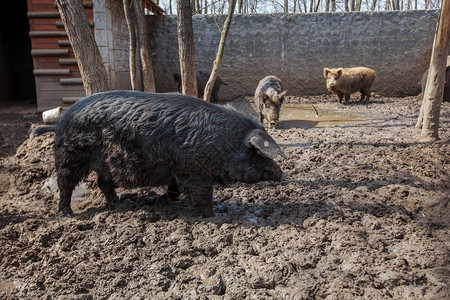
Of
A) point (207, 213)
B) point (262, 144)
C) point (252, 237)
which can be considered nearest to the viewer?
point (252, 237)

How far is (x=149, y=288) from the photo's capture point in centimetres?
262

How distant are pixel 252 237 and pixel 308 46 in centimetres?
1029

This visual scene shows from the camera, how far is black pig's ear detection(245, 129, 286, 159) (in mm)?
3418

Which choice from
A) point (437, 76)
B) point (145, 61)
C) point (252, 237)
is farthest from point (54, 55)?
point (437, 76)

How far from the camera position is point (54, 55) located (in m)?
8.82

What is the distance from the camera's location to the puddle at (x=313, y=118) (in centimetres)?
838

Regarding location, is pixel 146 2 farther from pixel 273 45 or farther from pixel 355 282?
pixel 355 282

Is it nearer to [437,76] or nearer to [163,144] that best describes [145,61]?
[163,144]

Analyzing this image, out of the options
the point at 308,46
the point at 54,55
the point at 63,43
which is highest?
the point at 308,46

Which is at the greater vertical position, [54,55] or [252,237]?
[54,55]

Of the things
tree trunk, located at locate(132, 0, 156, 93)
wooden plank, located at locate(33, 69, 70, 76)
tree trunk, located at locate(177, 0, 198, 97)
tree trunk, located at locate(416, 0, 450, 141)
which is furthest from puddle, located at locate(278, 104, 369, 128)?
wooden plank, located at locate(33, 69, 70, 76)

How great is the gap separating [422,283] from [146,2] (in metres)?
11.1

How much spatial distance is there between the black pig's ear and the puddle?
4.78 metres

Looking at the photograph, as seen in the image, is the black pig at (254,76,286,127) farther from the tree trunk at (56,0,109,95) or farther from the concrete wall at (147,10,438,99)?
the concrete wall at (147,10,438,99)
